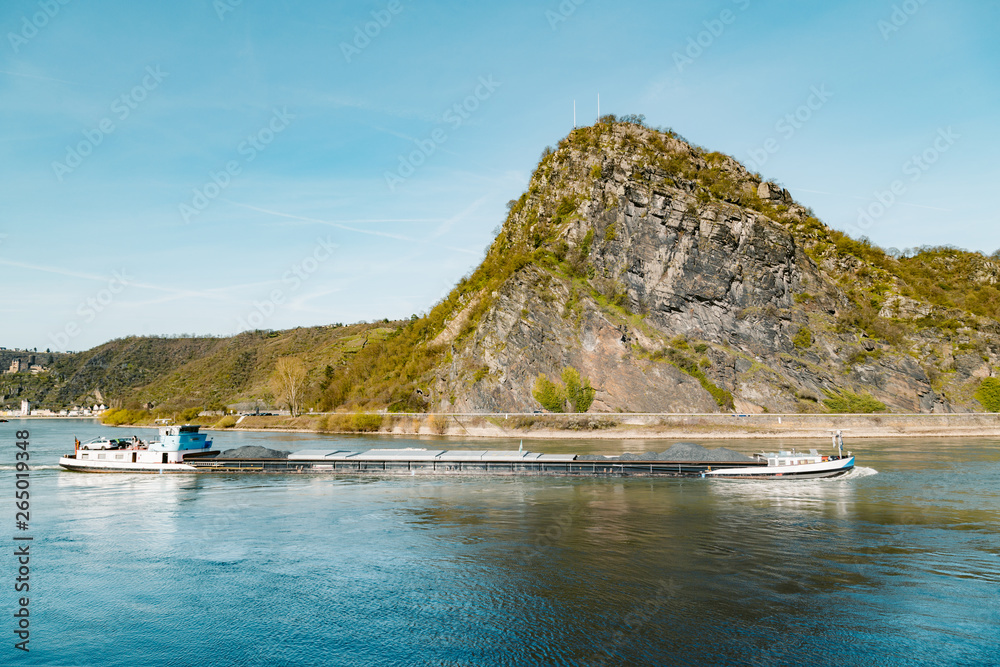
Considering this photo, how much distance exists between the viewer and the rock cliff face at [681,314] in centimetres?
12300

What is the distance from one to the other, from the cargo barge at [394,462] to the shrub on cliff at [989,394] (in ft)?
262

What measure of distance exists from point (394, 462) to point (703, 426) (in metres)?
63.0

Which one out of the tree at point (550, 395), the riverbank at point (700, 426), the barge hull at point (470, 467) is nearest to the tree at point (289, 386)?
the riverbank at point (700, 426)

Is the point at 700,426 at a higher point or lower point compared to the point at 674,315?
lower

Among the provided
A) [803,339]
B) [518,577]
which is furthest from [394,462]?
[803,339]

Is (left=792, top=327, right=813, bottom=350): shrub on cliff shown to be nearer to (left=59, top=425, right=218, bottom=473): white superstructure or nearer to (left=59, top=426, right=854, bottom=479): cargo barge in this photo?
(left=59, top=426, right=854, bottom=479): cargo barge

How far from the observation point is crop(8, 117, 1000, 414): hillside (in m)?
123

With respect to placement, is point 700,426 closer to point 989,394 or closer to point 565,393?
point 565,393

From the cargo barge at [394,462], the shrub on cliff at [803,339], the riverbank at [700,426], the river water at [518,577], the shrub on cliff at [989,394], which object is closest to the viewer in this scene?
the river water at [518,577]

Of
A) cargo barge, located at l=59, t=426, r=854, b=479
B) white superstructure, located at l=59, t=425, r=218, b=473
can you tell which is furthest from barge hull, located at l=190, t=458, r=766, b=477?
white superstructure, located at l=59, t=425, r=218, b=473

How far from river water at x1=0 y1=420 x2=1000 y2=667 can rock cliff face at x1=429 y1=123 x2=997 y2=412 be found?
70.6 m

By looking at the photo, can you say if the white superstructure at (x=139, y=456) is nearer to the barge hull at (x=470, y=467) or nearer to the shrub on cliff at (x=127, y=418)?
the barge hull at (x=470, y=467)

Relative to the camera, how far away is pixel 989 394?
407 feet

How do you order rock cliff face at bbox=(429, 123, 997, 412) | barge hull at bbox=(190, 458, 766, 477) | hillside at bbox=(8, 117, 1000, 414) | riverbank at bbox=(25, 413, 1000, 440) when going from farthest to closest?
hillside at bbox=(8, 117, 1000, 414) → rock cliff face at bbox=(429, 123, 997, 412) → riverbank at bbox=(25, 413, 1000, 440) → barge hull at bbox=(190, 458, 766, 477)
